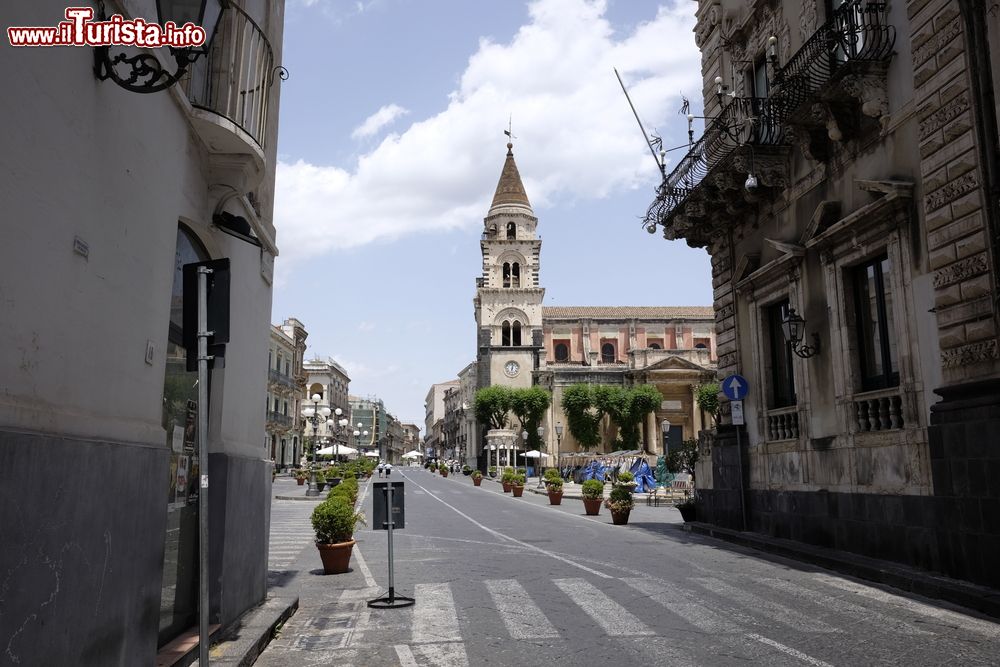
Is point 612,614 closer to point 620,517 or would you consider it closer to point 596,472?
point 620,517

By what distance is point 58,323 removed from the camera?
163 inches

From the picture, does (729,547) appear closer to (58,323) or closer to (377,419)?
(58,323)

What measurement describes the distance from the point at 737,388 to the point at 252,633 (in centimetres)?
1124

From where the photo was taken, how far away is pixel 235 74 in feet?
21.6

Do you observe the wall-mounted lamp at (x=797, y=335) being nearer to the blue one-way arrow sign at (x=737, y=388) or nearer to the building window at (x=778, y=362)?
the building window at (x=778, y=362)

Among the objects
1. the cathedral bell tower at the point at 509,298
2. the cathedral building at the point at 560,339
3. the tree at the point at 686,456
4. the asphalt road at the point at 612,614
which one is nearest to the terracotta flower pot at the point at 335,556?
the asphalt road at the point at 612,614

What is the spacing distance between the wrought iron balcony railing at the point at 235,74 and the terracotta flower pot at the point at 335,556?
6660mm

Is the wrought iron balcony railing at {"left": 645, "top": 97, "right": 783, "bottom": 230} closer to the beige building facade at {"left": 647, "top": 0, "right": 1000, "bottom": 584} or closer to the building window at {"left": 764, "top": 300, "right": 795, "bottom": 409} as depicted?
the beige building facade at {"left": 647, "top": 0, "right": 1000, "bottom": 584}

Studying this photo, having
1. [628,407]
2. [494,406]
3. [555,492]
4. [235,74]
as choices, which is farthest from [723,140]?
[494,406]

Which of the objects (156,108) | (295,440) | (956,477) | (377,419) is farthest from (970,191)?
(377,419)

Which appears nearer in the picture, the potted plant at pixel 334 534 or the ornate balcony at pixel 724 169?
the potted plant at pixel 334 534

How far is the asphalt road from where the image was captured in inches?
254

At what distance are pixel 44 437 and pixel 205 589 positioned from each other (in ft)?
4.05

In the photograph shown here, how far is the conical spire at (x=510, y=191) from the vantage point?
261ft
